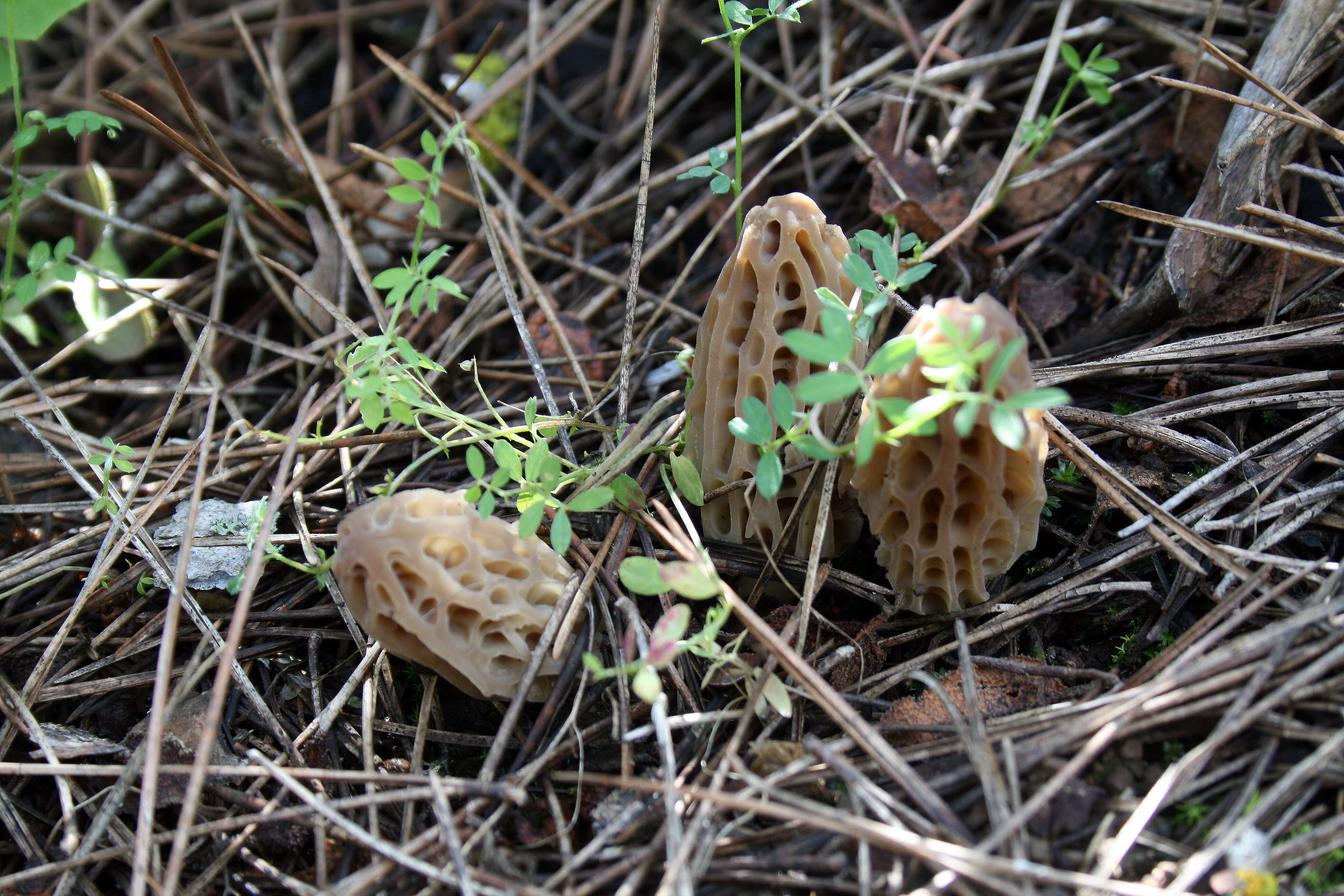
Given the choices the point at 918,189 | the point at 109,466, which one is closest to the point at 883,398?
the point at 918,189

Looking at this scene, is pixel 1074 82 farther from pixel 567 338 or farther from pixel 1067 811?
pixel 1067 811

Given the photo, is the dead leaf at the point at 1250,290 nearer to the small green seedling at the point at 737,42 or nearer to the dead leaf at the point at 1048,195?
the dead leaf at the point at 1048,195

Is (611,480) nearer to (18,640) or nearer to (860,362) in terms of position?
(860,362)

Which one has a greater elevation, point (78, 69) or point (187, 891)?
point (78, 69)

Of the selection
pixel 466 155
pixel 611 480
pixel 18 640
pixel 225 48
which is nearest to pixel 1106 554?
pixel 611 480

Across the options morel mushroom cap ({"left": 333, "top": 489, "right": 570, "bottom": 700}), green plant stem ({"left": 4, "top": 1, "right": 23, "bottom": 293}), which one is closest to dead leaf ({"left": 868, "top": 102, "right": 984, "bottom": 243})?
morel mushroom cap ({"left": 333, "top": 489, "right": 570, "bottom": 700})
